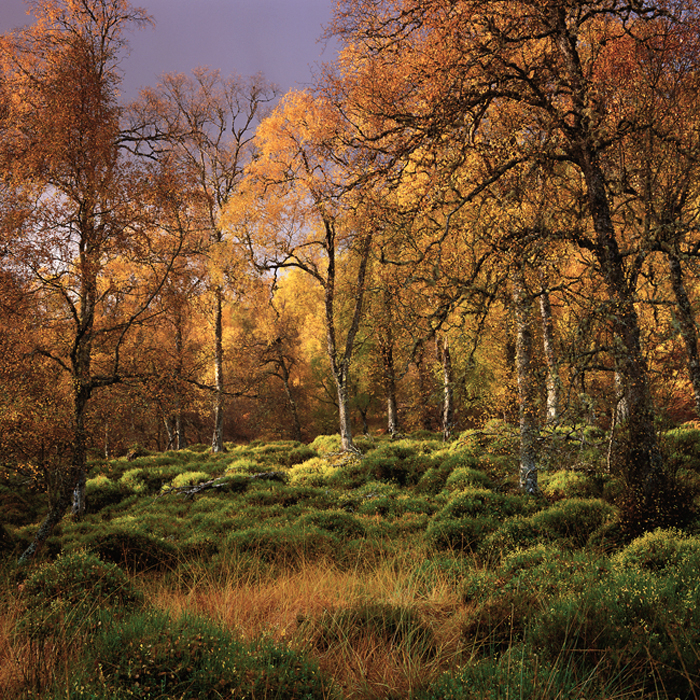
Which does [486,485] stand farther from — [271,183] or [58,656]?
[271,183]

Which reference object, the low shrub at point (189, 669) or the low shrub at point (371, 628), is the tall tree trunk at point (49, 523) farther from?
the low shrub at point (371, 628)

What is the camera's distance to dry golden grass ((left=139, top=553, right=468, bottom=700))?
375 centimetres

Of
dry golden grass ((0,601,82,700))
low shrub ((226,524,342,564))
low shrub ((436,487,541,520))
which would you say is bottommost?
low shrub ((226,524,342,564))

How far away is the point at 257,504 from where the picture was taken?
12.6m

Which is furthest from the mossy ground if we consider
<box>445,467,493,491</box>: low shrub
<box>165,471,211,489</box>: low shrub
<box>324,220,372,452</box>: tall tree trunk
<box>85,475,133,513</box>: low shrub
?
<box>324,220,372,452</box>: tall tree trunk

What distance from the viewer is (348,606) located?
5.00 m

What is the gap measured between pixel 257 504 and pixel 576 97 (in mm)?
11387

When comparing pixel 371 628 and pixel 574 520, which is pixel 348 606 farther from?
pixel 574 520

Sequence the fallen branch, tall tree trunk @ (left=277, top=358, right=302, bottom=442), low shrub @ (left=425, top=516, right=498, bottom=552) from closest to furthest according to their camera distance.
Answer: low shrub @ (left=425, top=516, right=498, bottom=552), the fallen branch, tall tree trunk @ (left=277, top=358, right=302, bottom=442)

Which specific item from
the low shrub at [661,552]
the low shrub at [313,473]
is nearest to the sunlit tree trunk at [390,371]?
the low shrub at [313,473]

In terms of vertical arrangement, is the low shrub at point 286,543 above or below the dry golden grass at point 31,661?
below

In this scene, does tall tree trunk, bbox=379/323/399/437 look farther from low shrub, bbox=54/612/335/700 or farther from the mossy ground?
low shrub, bbox=54/612/335/700

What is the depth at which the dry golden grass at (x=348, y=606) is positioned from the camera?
375 centimetres

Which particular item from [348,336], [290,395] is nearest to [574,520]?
[348,336]
